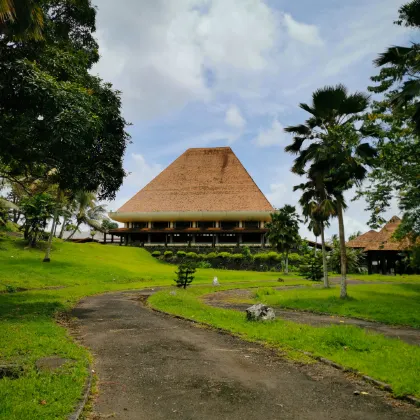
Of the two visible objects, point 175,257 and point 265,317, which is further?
point 175,257

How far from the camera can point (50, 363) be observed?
677cm

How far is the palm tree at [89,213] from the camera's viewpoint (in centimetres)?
5231

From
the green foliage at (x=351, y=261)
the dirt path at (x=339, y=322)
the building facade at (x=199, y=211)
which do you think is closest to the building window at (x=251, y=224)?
the building facade at (x=199, y=211)

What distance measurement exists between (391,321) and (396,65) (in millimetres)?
9961

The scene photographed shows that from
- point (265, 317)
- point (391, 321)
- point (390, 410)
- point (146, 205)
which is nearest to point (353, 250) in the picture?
point (146, 205)

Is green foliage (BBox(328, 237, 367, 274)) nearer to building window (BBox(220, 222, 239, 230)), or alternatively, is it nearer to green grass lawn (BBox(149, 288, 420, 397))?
building window (BBox(220, 222, 239, 230))

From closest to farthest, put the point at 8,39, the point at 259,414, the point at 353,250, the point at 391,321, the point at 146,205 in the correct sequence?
the point at 259,414 → the point at 8,39 → the point at 391,321 → the point at 353,250 → the point at 146,205

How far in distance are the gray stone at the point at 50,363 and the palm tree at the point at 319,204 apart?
56.8ft

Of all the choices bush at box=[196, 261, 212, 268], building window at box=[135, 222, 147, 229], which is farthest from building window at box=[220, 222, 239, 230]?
building window at box=[135, 222, 147, 229]

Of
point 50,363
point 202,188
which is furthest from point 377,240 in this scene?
point 50,363

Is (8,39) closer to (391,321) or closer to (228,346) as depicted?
(228,346)

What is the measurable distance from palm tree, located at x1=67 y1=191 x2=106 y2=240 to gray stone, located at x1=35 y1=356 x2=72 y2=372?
45055 millimetres

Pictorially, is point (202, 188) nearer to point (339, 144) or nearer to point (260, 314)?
point (339, 144)

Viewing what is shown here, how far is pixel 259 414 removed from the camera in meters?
4.88
